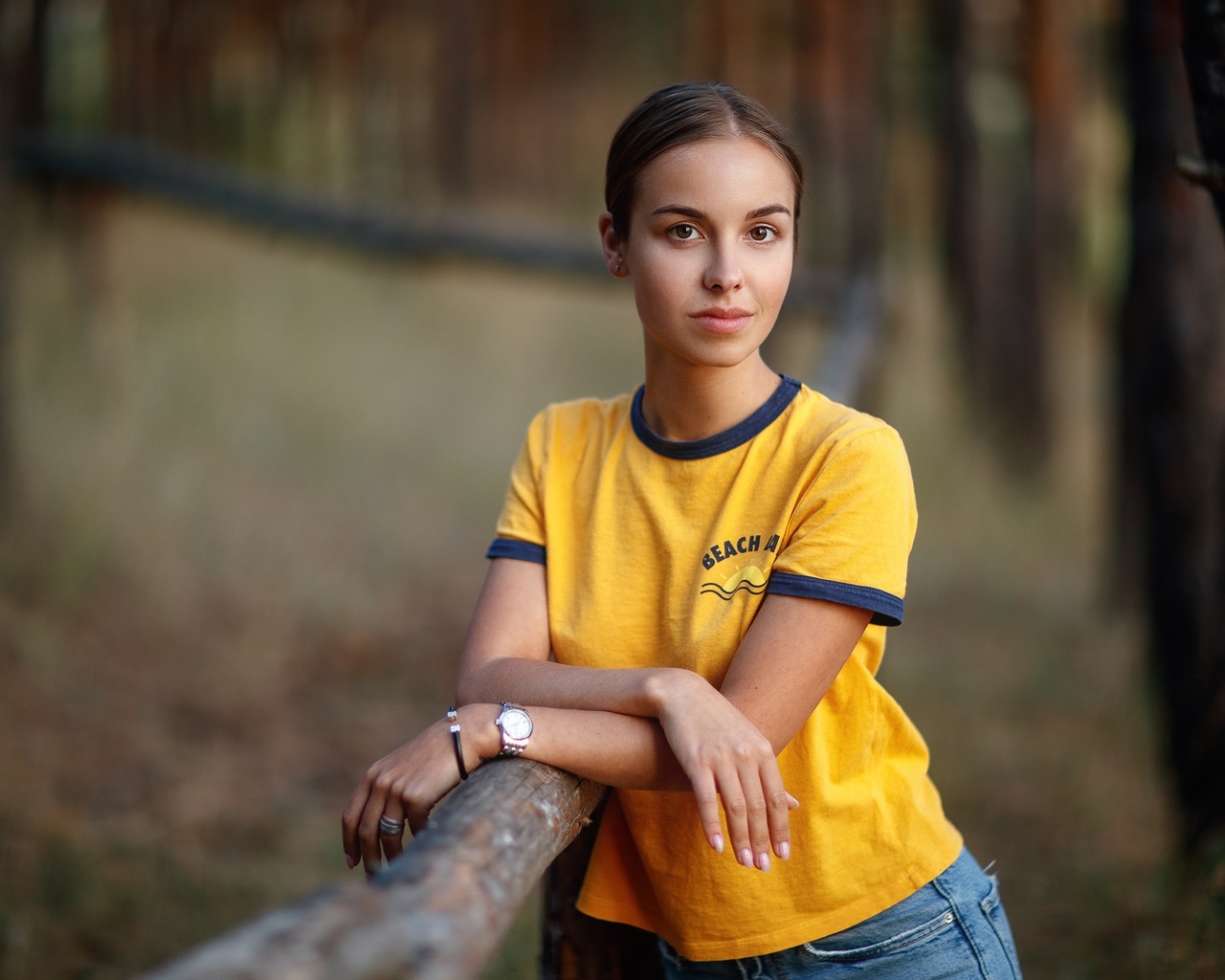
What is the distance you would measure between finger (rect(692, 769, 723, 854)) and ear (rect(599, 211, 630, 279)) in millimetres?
714

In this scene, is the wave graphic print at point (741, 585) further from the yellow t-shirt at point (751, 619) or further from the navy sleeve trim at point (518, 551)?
the navy sleeve trim at point (518, 551)

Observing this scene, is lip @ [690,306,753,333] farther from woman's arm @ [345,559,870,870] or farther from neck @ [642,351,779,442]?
woman's arm @ [345,559,870,870]

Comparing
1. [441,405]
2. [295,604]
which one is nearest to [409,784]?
[295,604]

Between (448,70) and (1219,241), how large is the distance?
7792mm

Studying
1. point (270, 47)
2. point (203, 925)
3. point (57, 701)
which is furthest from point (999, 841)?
point (270, 47)

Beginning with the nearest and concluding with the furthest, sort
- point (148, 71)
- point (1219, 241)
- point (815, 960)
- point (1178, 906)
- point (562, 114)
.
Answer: point (815, 960), point (1178, 906), point (1219, 241), point (148, 71), point (562, 114)

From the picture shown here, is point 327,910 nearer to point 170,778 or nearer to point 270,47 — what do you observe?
point 170,778

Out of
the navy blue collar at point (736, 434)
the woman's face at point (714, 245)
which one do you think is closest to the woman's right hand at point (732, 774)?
the navy blue collar at point (736, 434)

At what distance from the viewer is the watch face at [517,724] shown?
139 cm

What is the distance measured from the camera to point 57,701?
13.5 ft

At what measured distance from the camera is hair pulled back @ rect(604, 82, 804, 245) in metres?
1.53

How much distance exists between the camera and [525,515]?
170 cm

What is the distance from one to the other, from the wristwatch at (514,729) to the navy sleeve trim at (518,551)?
30cm

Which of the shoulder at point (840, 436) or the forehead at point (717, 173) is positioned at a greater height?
the forehead at point (717, 173)
